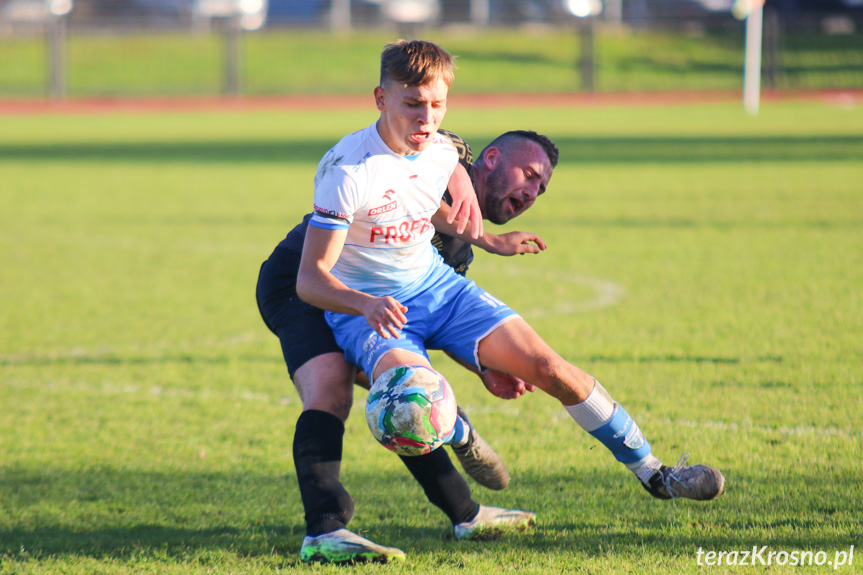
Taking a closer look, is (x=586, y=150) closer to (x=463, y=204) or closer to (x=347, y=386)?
(x=463, y=204)

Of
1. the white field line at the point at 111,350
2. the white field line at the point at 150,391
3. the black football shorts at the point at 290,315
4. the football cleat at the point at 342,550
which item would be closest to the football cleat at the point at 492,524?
the football cleat at the point at 342,550

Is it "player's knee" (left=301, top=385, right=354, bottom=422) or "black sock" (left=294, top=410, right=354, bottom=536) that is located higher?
"player's knee" (left=301, top=385, right=354, bottom=422)

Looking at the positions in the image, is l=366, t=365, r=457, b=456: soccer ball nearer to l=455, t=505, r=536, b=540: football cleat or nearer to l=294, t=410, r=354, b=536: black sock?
l=294, t=410, r=354, b=536: black sock

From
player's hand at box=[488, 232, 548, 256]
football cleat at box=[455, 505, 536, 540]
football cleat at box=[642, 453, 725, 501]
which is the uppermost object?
player's hand at box=[488, 232, 548, 256]

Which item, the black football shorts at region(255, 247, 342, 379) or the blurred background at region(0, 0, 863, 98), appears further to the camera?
the blurred background at region(0, 0, 863, 98)

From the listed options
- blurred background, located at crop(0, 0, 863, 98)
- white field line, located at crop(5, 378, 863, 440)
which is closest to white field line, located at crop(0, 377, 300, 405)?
white field line, located at crop(5, 378, 863, 440)

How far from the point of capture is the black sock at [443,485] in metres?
3.74

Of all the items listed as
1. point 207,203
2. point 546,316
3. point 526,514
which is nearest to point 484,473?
point 526,514

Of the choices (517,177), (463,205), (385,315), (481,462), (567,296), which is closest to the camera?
(385,315)

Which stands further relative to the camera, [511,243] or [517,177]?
[517,177]

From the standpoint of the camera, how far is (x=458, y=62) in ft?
110

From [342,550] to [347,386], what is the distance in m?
0.60

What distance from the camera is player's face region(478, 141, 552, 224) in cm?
407

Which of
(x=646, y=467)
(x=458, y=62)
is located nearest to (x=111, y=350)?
(x=646, y=467)
